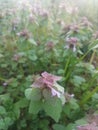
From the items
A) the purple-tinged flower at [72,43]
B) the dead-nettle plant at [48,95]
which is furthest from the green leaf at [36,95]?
the purple-tinged flower at [72,43]

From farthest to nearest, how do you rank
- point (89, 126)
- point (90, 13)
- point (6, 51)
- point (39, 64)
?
point (90, 13)
point (6, 51)
point (39, 64)
point (89, 126)

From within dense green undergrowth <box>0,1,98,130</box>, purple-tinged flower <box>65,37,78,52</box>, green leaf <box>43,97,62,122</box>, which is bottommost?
dense green undergrowth <box>0,1,98,130</box>

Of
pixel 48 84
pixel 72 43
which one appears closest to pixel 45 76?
pixel 48 84

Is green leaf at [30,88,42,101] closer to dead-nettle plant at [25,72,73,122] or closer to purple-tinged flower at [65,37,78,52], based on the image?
dead-nettle plant at [25,72,73,122]

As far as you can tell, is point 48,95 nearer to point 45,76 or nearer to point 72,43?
point 45,76

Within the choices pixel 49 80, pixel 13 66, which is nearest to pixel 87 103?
pixel 13 66

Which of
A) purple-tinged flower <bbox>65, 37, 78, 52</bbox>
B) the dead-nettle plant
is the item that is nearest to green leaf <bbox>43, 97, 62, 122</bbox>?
the dead-nettle plant

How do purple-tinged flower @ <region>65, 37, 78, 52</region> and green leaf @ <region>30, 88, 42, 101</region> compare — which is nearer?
green leaf @ <region>30, 88, 42, 101</region>

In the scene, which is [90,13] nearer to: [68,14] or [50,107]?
[68,14]
